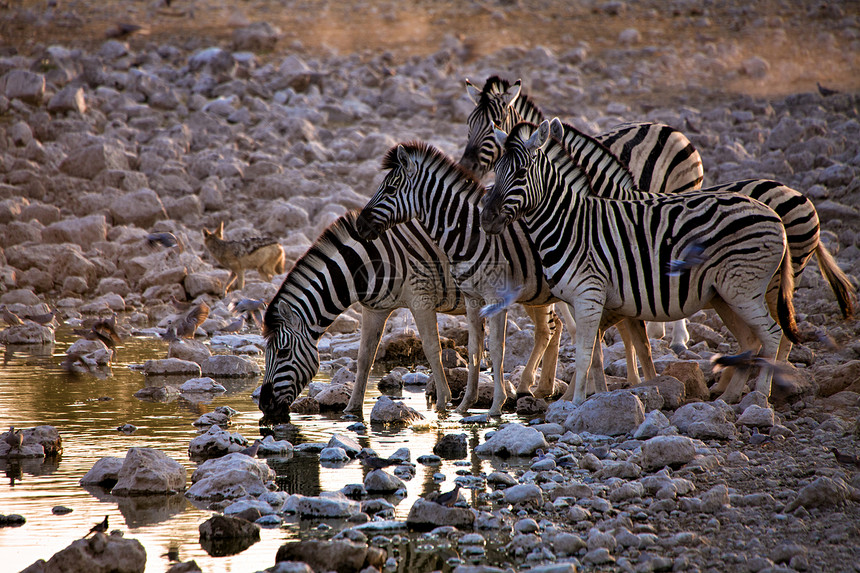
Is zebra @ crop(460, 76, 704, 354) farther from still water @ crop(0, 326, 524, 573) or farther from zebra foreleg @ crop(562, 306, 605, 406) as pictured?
still water @ crop(0, 326, 524, 573)

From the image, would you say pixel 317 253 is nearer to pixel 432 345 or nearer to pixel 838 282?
pixel 432 345

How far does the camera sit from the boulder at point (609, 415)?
7.03 meters

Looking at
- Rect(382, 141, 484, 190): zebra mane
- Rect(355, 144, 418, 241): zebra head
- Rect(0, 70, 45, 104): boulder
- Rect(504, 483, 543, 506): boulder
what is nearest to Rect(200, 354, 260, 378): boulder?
Rect(355, 144, 418, 241): zebra head

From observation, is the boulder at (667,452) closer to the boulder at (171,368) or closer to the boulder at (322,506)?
the boulder at (322,506)

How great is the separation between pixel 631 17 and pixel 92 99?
16.4 meters

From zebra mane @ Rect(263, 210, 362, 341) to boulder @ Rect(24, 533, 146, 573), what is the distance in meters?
3.78

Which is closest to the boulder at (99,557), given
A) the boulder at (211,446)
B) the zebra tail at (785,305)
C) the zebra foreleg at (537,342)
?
the boulder at (211,446)

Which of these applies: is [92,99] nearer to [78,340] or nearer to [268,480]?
[78,340]

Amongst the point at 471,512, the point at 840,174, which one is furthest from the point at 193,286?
the point at 840,174

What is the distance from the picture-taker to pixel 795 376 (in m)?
7.89

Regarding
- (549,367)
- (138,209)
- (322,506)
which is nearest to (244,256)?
(138,209)

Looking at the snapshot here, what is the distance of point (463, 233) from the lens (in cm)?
Answer: 816

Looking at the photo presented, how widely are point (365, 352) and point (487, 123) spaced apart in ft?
9.00

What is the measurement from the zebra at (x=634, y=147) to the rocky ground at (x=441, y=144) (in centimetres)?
179
